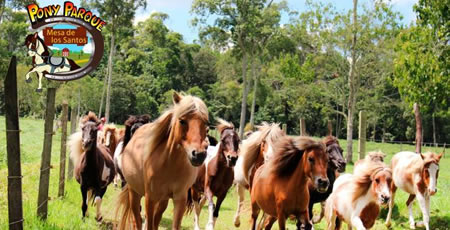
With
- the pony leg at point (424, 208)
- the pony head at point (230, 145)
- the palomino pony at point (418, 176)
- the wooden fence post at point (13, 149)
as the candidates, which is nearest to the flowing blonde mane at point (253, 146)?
the pony head at point (230, 145)

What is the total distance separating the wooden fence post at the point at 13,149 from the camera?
4.41 metres

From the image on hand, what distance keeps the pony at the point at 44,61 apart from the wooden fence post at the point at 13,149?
5.22m

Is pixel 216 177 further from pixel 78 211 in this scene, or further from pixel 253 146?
pixel 78 211

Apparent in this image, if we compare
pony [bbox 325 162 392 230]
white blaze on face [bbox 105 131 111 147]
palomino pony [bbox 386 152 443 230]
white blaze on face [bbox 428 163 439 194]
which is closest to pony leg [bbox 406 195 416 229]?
palomino pony [bbox 386 152 443 230]

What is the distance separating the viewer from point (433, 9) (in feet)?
35.9

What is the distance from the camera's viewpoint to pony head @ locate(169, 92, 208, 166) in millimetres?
3848

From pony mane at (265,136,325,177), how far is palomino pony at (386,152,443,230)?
3.37 metres

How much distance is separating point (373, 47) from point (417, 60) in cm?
1307

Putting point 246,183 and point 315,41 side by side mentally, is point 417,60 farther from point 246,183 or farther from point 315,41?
point 315,41

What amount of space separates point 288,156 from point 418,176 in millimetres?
3969

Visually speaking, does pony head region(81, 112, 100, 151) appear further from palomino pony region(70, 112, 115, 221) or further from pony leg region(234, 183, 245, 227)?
pony leg region(234, 183, 245, 227)

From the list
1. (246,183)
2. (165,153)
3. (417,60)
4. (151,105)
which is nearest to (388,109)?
(151,105)

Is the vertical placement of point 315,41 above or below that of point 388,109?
above

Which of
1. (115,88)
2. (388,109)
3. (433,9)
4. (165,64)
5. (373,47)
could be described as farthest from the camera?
(165,64)
